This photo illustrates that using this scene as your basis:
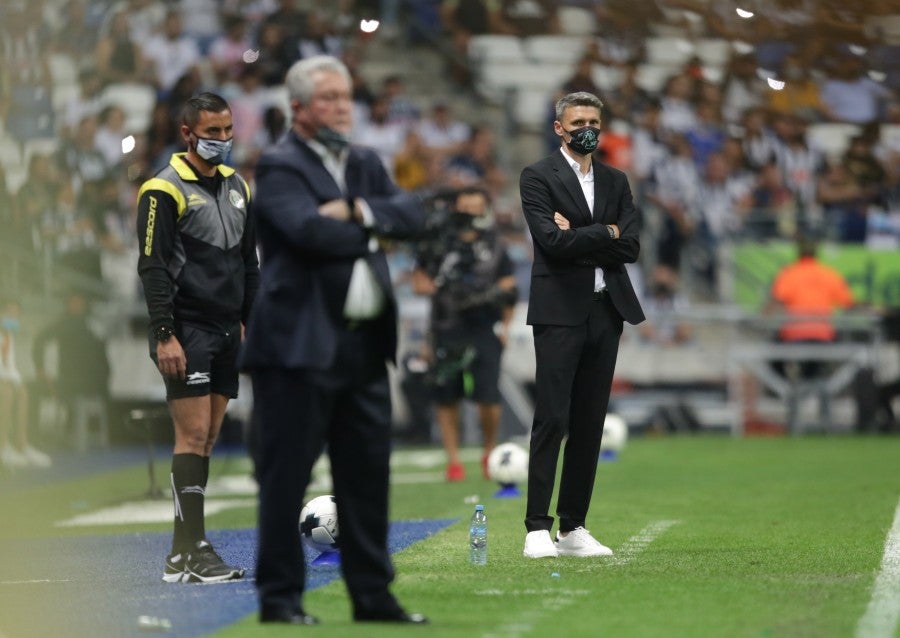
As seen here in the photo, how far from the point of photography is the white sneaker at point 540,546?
8.57 meters

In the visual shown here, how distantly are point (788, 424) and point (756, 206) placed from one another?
3.02 metres

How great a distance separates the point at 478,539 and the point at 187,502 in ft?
4.76

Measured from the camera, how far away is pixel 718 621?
21.2 feet

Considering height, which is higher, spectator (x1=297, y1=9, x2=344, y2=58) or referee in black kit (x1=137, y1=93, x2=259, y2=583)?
spectator (x1=297, y1=9, x2=344, y2=58)

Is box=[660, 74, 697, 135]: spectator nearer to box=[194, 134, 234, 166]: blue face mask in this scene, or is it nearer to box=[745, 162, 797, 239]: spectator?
box=[745, 162, 797, 239]: spectator

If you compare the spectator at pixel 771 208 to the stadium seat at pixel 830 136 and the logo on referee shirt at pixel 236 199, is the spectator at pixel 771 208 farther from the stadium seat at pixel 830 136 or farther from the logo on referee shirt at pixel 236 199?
the logo on referee shirt at pixel 236 199

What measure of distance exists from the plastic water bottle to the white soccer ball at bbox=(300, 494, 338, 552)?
69 centimetres

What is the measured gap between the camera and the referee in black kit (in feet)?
26.7

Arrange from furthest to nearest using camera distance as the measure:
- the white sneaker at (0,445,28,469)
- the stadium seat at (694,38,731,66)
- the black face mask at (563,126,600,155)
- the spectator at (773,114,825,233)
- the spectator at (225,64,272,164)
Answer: the spectator at (773,114,825,233) → the spectator at (225,64,272,164) → the stadium seat at (694,38,731,66) → the white sneaker at (0,445,28,469) → the black face mask at (563,126,600,155)

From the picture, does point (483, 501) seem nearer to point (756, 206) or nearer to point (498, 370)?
point (498, 370)

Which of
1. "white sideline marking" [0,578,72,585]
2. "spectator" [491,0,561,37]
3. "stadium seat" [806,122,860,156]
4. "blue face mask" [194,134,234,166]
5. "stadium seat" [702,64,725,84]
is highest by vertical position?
"spectator" [491,0,561,37]

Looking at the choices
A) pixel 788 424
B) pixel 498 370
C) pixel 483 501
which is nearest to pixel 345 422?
pixel 483 501

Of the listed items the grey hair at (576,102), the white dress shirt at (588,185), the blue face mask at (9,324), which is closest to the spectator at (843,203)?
the blue face mask at (9,324)

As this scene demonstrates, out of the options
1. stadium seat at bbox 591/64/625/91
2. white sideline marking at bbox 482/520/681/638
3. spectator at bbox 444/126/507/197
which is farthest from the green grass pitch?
stadium seat at bbox 591/64/625/91
